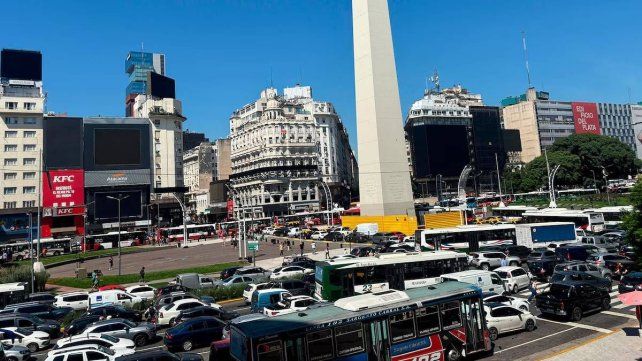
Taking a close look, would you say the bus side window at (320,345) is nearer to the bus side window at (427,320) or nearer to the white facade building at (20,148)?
the bus side window at (427,320)

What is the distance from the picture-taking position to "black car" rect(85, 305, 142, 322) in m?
21.0

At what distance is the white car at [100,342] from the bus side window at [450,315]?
35.9 ft

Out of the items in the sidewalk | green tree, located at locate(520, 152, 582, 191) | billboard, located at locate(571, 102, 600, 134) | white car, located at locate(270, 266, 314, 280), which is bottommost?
the sidewalk

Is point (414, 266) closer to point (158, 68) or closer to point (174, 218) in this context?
point (174, 218)

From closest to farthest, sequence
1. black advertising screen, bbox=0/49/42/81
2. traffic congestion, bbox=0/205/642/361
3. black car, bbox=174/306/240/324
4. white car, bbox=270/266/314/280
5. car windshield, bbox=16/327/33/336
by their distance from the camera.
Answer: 1. traffic congestion, bbox=0/205/642/361
2. car windshield, bbox=16/327/33/336
3. black car, bbox=174/306/240/324
4. white car, bbox=270/266/314/280
5. black advertising screen, bbox=0/49/42/81

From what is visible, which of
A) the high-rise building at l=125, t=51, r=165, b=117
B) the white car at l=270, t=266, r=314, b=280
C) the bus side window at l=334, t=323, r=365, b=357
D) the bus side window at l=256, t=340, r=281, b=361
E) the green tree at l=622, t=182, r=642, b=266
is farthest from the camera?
the high-rise building at l=125, t=51, r=165, b=117

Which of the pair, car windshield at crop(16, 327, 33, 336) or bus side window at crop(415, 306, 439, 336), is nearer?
bus side window at crop(415, 306, 439, 336)

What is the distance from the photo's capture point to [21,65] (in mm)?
94500

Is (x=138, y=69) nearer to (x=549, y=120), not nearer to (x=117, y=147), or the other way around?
(x=117, y=147)

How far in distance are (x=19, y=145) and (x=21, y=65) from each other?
2254 centimetres

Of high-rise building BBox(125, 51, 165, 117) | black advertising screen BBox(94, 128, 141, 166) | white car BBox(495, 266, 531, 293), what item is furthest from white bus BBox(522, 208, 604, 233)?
high-rise building BBox(125, 51, 165, 117)

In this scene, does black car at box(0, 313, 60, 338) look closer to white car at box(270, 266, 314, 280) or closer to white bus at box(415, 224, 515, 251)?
white car at box(270, 266, 314, 280)

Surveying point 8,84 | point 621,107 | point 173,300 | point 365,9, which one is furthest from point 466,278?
point 621,107

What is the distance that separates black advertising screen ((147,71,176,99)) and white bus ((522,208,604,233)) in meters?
108
